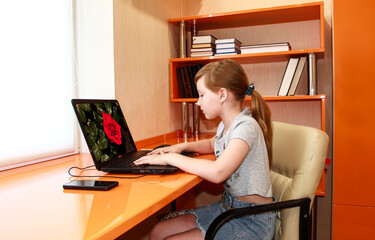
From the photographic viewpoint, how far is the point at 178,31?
2584mm

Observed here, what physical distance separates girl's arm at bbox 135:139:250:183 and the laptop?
0.09 feet

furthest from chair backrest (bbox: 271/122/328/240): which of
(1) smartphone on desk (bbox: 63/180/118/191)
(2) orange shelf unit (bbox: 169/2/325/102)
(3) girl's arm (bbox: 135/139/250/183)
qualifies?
(2) orange shelf unit (bbox: 169/2/325/102)

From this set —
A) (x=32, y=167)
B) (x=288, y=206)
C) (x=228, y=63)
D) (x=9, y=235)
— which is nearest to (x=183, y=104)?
(x=228, y=63)

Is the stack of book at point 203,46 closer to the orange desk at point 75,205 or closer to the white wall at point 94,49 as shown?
the white wall at point 94,49

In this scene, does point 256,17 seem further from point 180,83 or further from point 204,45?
point 180,83

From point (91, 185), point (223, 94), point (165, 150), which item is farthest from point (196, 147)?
point (91, 185)

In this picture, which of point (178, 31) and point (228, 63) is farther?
point (178, 31)

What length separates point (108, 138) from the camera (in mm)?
1375

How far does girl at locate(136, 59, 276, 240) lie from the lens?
1.16 m

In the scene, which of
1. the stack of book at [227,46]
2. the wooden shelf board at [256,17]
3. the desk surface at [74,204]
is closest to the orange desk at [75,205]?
the desk surface at [74,204]

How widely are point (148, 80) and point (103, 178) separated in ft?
3.43

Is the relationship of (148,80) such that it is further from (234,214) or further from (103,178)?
(234,214)

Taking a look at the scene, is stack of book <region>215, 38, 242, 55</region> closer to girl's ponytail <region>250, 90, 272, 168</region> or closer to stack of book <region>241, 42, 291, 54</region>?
stack of book <region>241, 42, 291, 54</region>

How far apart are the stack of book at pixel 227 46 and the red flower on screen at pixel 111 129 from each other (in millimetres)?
1053
